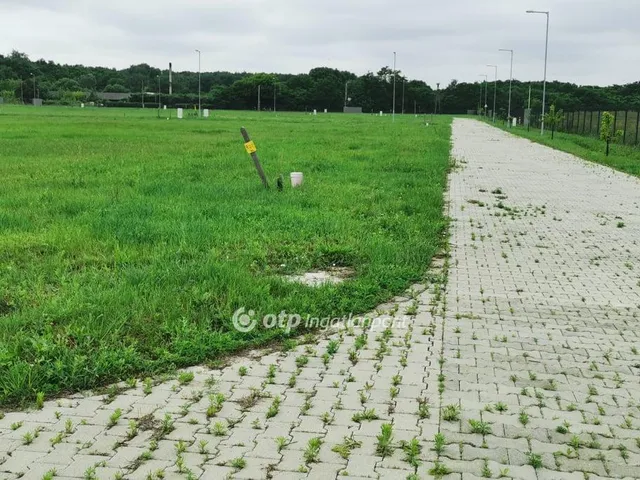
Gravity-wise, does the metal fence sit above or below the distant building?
below

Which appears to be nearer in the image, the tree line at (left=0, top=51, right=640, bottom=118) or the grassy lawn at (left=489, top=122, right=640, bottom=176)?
the grassy lawn at (left=489, top=122, right=640, bottom=176)

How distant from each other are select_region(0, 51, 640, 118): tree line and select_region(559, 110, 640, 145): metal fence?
55.3 metres

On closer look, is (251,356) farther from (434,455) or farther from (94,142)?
(94,142)

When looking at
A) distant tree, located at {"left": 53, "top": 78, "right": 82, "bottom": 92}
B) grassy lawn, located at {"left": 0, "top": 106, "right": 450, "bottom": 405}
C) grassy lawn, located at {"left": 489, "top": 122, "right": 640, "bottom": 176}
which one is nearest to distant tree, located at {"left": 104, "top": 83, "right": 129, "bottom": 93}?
distant tree, located at {"left": 53, "top": 78, "right": 82, "bottom": 92}

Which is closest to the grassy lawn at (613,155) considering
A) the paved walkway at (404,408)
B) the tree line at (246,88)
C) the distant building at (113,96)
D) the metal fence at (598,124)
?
the metal fence at (598,124)

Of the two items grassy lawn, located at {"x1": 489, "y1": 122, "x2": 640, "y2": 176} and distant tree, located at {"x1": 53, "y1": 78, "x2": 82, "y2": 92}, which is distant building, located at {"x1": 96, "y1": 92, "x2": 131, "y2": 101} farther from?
grassy lawn, located at {"x1": 489, "y1": 122, "x2": 640, "y2": 176}

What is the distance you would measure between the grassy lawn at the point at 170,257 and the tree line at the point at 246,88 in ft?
322

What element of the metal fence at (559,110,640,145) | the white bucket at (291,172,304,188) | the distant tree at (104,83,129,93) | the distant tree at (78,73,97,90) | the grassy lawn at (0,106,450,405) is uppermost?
the distant tree at (78,73,97,90)

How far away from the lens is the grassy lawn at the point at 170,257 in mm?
4660

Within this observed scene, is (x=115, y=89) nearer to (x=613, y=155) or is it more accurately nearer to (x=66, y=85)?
(x=66, y=85)

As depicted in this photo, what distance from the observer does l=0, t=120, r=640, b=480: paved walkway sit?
11.0ft

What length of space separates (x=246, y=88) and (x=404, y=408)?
385 ft

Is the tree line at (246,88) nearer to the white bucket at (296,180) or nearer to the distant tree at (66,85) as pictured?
the distant tree at (66,85)

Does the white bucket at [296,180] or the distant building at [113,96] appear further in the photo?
the distant building at [113,96]
